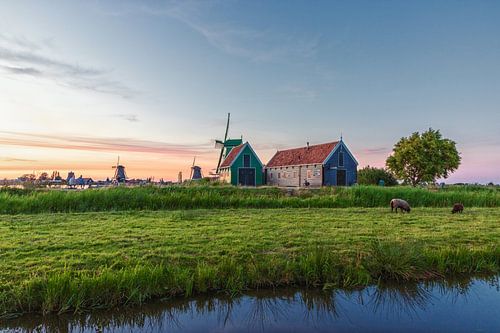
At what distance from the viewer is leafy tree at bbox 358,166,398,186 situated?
40.3 meters

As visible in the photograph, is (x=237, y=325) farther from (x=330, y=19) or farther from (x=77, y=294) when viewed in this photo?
(x=330, y=19)

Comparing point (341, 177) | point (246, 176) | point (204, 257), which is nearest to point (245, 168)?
point (246, 176)

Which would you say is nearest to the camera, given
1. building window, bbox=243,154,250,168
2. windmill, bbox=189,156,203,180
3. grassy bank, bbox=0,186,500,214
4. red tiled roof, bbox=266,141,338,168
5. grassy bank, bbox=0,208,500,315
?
grassy bank, bbox=0,208,500,315

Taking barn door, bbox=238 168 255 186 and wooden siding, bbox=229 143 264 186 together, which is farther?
barn door, bbox=238 168 255 186

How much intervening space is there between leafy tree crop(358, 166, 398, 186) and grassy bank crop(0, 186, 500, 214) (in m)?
20.0

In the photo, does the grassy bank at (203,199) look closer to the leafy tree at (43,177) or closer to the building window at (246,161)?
the building window at (246,161)

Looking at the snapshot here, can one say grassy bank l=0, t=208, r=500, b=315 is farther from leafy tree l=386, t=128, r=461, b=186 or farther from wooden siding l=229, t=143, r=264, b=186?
leafy tree l=386, t=128, r=461, b=186

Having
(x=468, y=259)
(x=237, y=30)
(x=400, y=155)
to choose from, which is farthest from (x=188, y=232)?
(x=400, y=155)

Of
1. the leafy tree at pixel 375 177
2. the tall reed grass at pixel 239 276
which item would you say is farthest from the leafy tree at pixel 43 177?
the leafy tree at pixel 375 177

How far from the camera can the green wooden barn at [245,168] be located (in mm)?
35250

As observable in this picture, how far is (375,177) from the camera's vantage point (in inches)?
1591

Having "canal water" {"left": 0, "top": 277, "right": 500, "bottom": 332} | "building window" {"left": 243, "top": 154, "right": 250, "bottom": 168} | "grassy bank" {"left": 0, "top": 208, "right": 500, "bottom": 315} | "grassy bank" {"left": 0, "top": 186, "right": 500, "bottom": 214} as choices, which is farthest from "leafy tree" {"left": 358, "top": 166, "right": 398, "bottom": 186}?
"canal water" {"left": 0, "top": 277, "right": 500, "bottom": 332}

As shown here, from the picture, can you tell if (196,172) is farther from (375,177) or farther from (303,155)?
(375,177)

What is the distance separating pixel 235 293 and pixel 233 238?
9.17 feet
